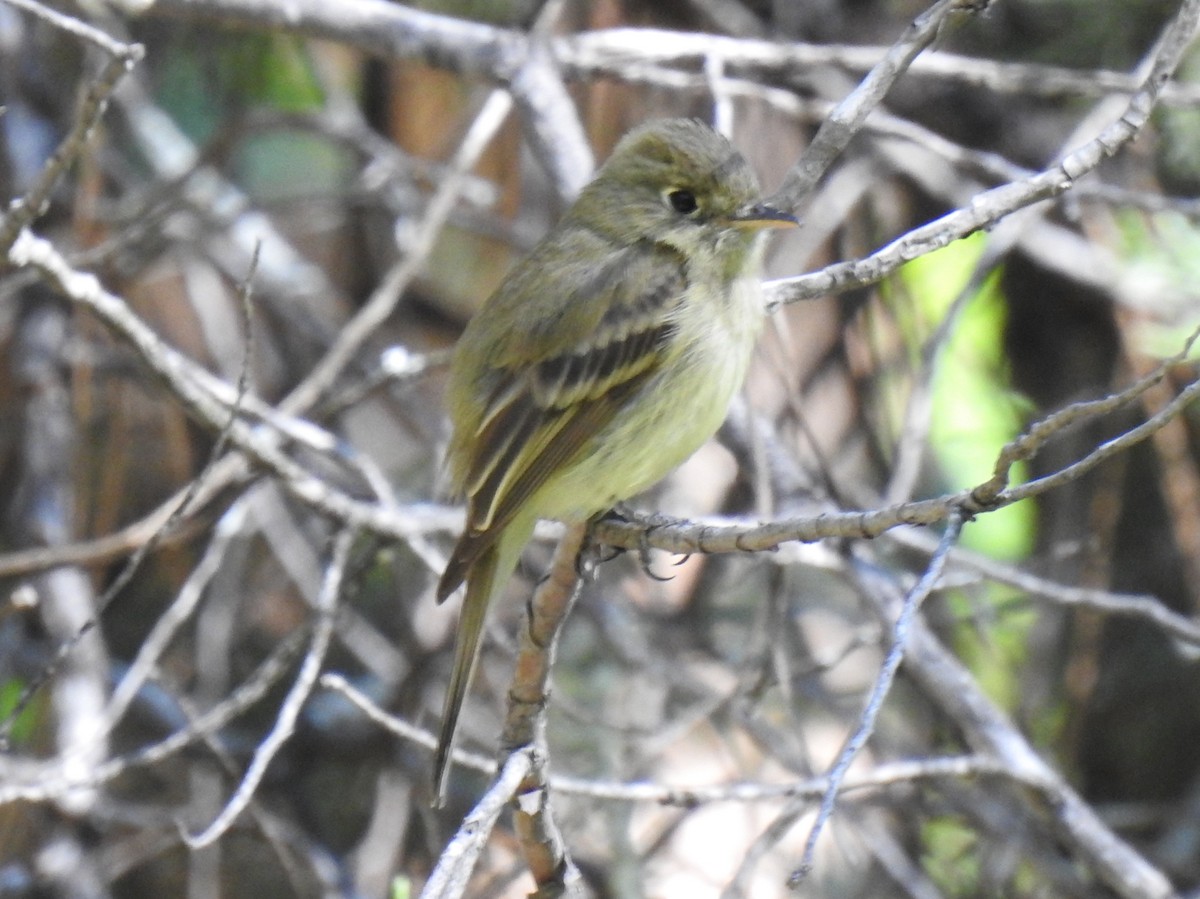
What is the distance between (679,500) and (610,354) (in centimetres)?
135

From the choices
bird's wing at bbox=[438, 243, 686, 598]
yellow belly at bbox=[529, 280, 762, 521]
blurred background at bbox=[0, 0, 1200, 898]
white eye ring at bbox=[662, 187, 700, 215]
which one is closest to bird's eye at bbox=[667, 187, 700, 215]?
white eye ring at bbox=[662, 187, 700, 215]

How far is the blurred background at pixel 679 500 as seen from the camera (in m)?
3.71

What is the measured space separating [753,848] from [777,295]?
1.06 metres

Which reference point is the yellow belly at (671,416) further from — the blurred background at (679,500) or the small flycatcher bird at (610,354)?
the blurred background at (679,500)

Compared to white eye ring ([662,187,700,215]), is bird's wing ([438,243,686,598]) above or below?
below

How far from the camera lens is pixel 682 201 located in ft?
10.2

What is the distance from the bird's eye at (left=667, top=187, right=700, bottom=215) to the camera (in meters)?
3.10

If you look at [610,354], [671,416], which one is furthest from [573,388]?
[671,416]

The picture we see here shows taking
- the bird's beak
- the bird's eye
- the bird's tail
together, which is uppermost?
the bird's eye

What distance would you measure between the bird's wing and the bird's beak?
0.20 meters

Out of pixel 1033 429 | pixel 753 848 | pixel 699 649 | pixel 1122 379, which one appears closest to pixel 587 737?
pixel 699 649

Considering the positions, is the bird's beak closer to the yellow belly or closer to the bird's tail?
the yellow belly

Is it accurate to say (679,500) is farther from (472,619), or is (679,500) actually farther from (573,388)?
(472,619)

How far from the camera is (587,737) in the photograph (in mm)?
3967
